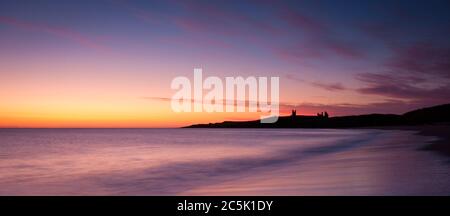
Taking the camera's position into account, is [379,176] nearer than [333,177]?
Yes

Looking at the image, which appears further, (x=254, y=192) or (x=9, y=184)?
(x=9, y=184)
